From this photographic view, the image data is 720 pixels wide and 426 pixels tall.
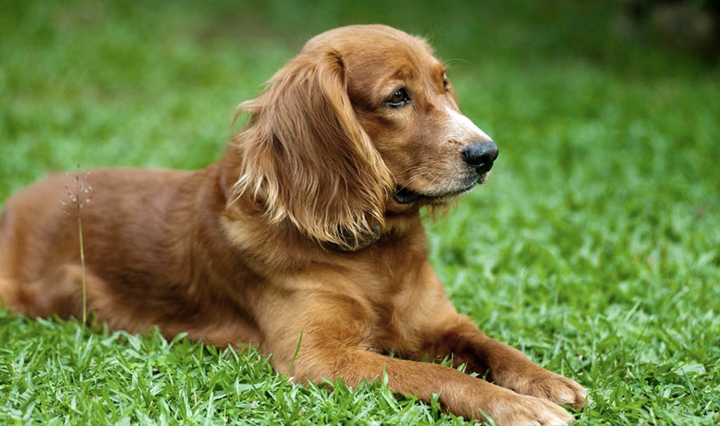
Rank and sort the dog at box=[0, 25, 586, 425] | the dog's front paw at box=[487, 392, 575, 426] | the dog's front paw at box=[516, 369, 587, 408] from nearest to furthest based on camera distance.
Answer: the dog's front paw at box=[487, 392, 575, 426]
the dog's front paw at box=[516, 369, 587, 408]
the dog at box=[0, 25, 586, 425]

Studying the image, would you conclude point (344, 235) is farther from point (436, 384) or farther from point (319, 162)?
point (436, 384)

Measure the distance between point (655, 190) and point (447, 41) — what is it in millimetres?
6435

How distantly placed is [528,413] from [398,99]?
1.53 meters

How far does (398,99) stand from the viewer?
379 cm

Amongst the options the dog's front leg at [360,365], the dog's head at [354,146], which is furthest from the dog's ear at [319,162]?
the dog's front leg at [360,365]

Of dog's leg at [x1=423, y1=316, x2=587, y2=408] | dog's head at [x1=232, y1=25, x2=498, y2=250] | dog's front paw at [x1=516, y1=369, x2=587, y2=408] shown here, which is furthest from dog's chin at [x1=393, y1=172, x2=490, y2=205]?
dog's front paw at [x1=516, y1=369, x2=587, y2=408]

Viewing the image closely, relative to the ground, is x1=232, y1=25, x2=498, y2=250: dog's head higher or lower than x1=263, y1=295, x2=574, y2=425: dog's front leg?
higher

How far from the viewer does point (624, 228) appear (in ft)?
19.5

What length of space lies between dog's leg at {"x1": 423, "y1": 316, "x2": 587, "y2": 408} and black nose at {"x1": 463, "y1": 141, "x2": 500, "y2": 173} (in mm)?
829

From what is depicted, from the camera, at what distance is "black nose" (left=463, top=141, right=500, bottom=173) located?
367 centimetres

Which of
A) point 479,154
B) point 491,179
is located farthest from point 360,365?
point 491,179

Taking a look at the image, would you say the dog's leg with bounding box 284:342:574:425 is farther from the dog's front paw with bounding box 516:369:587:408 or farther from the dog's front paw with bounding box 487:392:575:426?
the dog's front paw with bounding box 516:369:587:408

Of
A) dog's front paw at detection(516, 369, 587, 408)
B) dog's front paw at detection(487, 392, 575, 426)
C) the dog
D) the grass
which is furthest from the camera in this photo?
the dog

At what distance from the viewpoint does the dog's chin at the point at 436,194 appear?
12.3 feet
